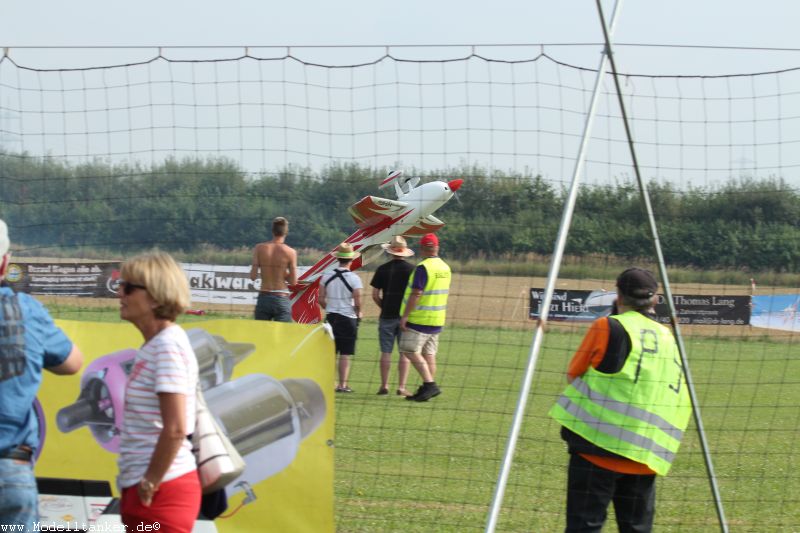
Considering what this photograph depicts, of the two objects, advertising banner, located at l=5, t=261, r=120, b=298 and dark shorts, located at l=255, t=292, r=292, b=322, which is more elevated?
advertising banner, located at l=5, t=261, r=120, b=298

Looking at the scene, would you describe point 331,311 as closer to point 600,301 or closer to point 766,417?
point 766,417

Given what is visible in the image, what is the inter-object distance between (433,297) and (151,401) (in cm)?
685

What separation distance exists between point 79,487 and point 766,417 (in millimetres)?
7747

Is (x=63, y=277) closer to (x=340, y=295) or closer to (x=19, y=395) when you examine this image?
(x=19, y=395)

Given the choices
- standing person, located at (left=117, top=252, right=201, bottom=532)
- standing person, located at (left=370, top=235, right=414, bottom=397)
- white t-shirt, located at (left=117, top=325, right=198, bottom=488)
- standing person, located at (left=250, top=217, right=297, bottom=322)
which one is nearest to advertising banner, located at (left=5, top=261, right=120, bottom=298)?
standing person, located at (left=117, top=252, right=201, bottom=532)

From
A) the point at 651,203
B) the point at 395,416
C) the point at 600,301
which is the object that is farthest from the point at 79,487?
the point at 600,301

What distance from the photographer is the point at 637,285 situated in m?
4.46

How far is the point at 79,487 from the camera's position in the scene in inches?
193

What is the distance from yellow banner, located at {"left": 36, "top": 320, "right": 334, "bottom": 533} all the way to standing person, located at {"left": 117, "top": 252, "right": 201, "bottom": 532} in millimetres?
1380

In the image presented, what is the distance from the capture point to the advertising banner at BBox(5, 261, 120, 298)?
18.5 feet

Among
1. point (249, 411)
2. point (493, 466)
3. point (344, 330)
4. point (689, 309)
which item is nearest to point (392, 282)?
point (344, 330)

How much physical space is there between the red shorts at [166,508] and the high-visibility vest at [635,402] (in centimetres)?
177

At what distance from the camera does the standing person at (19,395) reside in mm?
3342

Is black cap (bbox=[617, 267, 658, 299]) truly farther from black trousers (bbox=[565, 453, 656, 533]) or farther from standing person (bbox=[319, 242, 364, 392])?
standing person (bbox=[319, 242, 364, 392])
